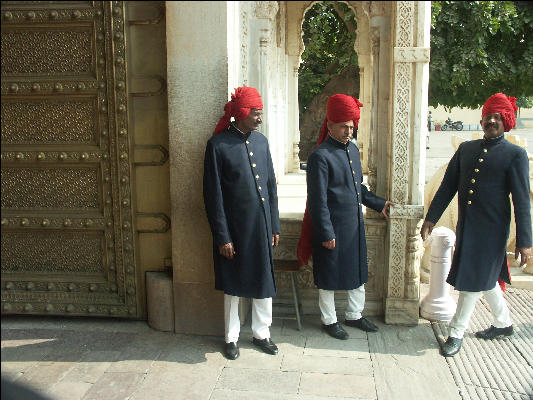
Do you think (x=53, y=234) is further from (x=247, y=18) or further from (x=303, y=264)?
(x=247, y=18)

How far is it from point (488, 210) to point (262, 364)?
6.03 ft

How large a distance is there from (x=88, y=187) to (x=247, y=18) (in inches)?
70.6

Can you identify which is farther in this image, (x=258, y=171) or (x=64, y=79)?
(x=64, y=79)

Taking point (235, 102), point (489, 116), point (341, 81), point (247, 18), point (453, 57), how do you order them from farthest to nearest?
point (341, 81)
point (453, 57)
point (247, 18)
point (489, 116)
point (235, 102)

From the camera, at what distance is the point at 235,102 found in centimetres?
349

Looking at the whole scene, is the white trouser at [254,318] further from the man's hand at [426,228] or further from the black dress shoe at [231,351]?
the man's hand at [426,228]

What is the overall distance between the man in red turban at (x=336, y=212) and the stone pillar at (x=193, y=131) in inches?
29.3

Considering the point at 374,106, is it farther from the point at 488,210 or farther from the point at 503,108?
the point at 488,210

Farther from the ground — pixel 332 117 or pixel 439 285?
pixel 332 117

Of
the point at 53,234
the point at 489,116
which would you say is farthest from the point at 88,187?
the point at 489,116

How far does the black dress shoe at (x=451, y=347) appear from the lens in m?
3.70

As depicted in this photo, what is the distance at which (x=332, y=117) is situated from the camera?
3869 mm

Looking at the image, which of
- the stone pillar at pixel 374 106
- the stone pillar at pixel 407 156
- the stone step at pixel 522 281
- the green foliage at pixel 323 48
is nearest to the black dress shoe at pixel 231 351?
the stone pillar at pixel 407 156

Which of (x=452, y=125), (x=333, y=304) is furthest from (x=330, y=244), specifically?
(x=452, y=125)
